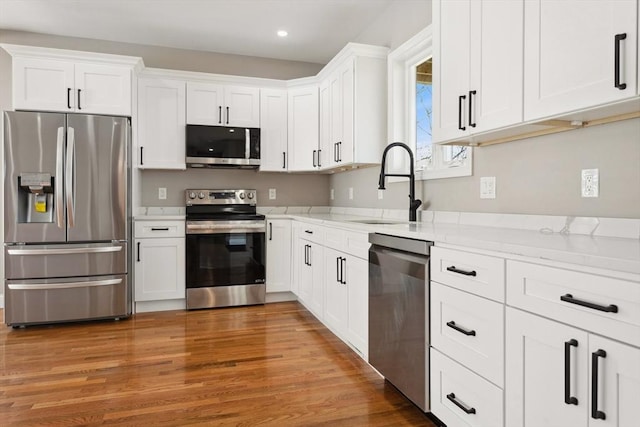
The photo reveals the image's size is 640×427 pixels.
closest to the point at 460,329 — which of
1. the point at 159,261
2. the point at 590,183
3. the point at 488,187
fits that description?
the point at 590,183

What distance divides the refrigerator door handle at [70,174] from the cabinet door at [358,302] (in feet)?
7.85

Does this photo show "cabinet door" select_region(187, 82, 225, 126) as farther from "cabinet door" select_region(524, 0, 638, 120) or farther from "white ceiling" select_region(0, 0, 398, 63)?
"cabinet door" select_region(524, 0, 638, 120)

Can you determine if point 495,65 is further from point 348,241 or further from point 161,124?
point 161,124

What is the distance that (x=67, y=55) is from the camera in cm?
360

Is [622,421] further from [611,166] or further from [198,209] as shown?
[198,209]

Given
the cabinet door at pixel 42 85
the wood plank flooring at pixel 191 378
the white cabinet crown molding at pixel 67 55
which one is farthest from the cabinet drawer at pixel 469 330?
the cabinet door at pixel 42 85

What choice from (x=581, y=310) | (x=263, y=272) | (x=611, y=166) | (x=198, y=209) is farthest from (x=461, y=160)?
(x=198, y=209)

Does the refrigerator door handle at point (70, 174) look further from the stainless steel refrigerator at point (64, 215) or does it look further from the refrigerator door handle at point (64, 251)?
the refrigerator door handle at point (64, 251)

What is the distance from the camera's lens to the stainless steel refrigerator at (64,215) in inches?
134

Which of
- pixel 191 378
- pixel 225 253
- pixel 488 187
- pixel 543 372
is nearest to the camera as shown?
pixel 543 372

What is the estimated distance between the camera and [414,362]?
6.32 ft

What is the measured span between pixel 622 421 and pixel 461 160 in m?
1.89

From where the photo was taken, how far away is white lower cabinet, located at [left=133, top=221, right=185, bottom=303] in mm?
3883

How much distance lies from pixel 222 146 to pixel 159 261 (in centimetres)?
128
